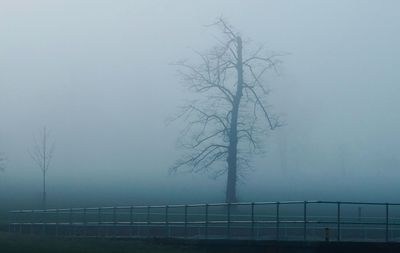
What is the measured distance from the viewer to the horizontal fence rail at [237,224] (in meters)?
33.1

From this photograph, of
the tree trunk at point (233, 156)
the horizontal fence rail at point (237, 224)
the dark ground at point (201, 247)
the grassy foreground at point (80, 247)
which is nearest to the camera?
the grassy foreground at point (80, 247)

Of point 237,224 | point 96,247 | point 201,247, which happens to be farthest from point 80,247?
point 237,224

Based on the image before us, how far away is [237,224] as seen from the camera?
1427 inches

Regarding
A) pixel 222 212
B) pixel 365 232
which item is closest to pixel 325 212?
pixel 222 212

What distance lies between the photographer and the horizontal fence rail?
33.1 meters

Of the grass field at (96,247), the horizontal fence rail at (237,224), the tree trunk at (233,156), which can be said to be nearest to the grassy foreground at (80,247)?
the grass field at (96,247)

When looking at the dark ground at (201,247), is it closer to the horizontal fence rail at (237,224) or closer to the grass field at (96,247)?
the grass field at (96,247)

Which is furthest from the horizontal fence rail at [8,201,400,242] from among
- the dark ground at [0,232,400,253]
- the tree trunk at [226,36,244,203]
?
the tree trunk at [226,36,244,203]

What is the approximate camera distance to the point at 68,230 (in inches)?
1715

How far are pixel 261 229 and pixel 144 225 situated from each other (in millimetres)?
4689

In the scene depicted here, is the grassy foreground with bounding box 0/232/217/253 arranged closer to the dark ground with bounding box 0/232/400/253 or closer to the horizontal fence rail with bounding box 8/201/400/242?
the dark ground with bounding box 0/232/400/253

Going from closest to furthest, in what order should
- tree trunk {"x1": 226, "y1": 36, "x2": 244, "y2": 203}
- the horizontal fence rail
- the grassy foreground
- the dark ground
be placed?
the grassy foreground < the dark ground < the horizontal fence rail < tree trunk {"x1": 226, "y1": 36, "x2": 244, "y2": 203}

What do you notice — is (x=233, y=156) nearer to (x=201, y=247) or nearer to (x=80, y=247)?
(x=201, y=247)

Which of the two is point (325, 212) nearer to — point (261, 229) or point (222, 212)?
point (222, 212)
